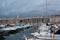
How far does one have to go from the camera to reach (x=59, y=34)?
60.3 ft

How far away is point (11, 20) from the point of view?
7319 centimetres

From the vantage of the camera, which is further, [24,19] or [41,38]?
[24,19]

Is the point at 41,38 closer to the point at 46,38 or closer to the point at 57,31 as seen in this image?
the point at 46,38

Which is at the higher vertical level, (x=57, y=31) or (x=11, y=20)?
(x=57, y=31)

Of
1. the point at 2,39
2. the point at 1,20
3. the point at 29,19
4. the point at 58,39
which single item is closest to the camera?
the point at 58,39

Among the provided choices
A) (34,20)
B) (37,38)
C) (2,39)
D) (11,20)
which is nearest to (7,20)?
(11,20)

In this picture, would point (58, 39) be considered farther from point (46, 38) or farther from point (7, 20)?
point (7, 20)

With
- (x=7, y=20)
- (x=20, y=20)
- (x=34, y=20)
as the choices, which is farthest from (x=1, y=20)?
(x=34, y=20)

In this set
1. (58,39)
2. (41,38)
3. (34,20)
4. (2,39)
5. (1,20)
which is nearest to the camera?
(58,39)

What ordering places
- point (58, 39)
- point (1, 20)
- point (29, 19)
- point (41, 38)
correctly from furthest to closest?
point (1, 20) → point (29, 19) → point (41, 38) → point (58, 39)

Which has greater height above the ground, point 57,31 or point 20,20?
point 57,31

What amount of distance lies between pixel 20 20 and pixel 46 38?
52371 mm

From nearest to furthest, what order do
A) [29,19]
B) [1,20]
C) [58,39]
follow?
[58,39], [29,19], [1,20]

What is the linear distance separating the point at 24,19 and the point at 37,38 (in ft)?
168
